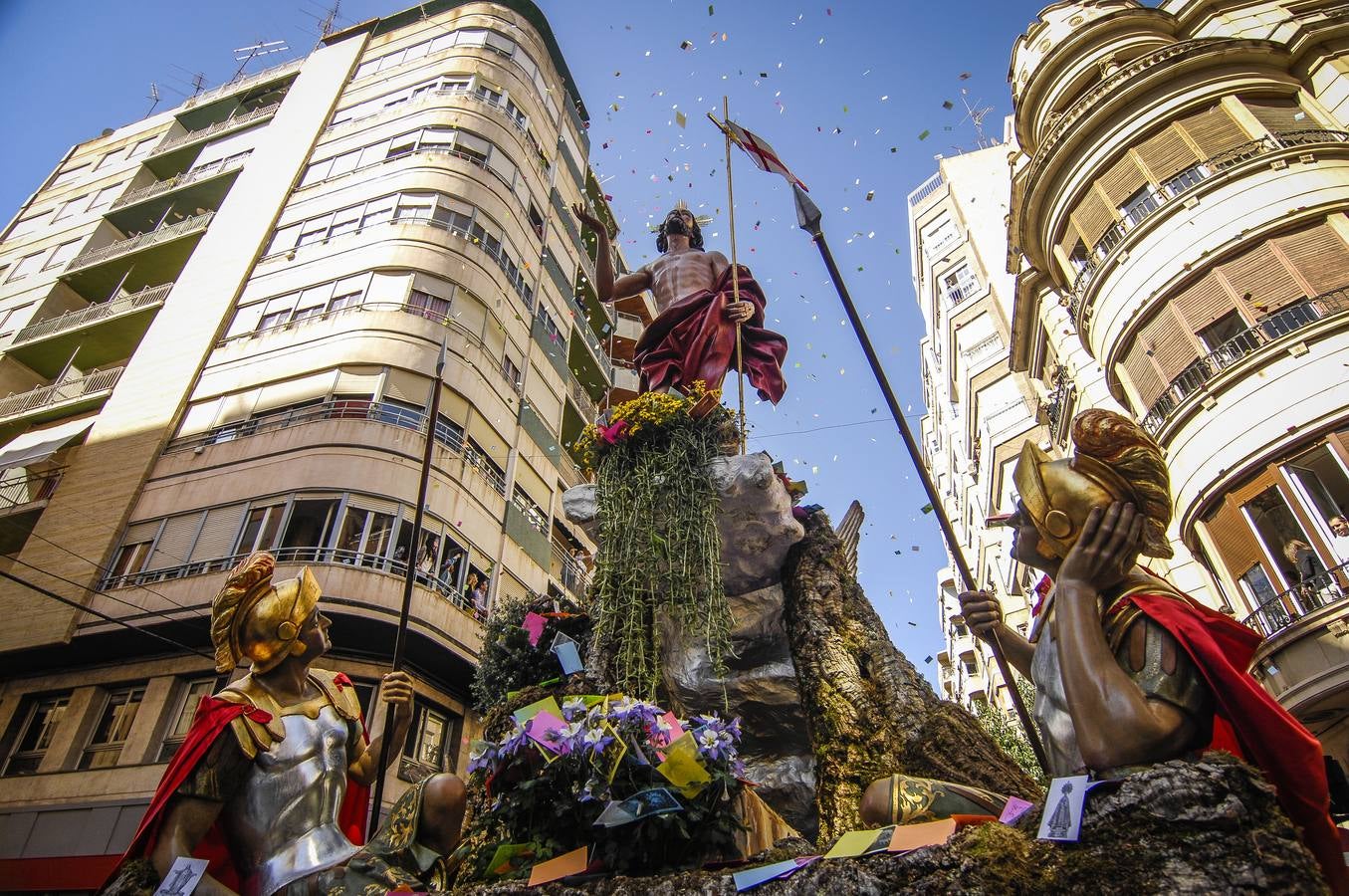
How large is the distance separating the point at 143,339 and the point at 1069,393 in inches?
996

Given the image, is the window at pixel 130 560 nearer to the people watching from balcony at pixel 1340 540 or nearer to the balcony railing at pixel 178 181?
the balcony railing at pixel 178 181

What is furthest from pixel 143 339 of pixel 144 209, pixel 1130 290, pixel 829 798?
pixel 1130 290

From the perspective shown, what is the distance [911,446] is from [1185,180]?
1618 centimetres

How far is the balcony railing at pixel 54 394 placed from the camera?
22.3 metres

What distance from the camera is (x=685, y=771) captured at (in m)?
3.45

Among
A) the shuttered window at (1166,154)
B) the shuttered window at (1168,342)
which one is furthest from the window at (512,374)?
the shuttered window at (1166,154)

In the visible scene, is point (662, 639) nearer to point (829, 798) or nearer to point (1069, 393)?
point (829, 798)

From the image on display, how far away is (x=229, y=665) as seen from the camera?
384 centimetres

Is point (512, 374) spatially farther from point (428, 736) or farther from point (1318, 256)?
point (1318, 256)

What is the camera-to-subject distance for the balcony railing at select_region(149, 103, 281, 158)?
2902cm

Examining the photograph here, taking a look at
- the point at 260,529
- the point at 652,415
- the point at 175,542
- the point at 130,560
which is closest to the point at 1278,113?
the point at 652,415

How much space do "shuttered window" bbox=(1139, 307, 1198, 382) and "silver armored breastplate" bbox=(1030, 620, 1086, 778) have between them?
14.4m

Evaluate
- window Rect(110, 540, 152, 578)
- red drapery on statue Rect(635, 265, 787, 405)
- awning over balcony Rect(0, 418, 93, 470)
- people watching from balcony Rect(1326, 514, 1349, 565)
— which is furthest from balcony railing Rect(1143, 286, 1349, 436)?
awning over balcony Rect(0, 418, 93, 470)

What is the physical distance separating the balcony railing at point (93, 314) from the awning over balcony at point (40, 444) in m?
4.80
